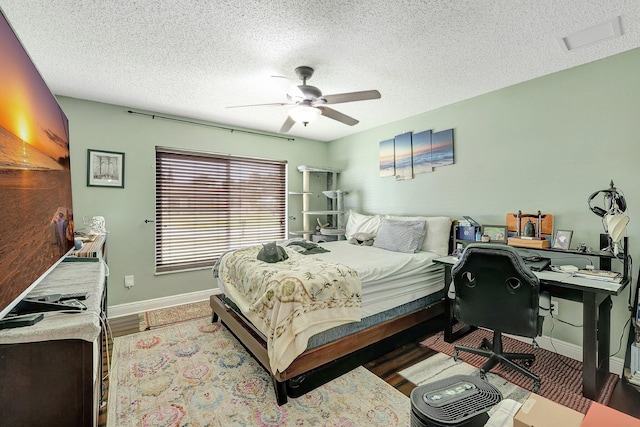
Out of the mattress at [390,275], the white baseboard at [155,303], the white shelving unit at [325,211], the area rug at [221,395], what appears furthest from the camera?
the white shelving unit at [325,211]

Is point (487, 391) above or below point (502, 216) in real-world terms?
below

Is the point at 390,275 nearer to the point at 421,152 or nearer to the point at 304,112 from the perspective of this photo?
the point at 304,112

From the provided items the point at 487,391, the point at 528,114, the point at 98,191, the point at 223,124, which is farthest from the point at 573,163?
the point at 98,191

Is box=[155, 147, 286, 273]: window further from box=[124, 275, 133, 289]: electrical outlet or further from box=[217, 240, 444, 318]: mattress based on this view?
box=[217, 240, 444, 318]: mattress

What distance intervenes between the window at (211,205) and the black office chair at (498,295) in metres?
→ 3.10

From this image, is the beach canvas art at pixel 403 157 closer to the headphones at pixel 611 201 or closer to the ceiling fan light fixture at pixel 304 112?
the ceiling fan light fixture at pixel 304 112

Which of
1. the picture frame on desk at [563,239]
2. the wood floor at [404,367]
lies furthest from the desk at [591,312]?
the picture frame on desk at [563,239]

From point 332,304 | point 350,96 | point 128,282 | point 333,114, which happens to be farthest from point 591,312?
point 128,282

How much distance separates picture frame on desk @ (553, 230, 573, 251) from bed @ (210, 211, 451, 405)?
37.0 inches

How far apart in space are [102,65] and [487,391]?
338 centimetres

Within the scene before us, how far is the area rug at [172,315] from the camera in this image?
10.1 ft

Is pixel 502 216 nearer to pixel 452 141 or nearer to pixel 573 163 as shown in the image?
pixel 573 163

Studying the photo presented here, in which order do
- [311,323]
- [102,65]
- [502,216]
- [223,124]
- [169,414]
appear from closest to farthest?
1. [169,414]
2. [311,323]
3. [102,65]
4. [502,216]
5. [223,124]

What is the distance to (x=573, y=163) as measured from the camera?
2.45 metres
